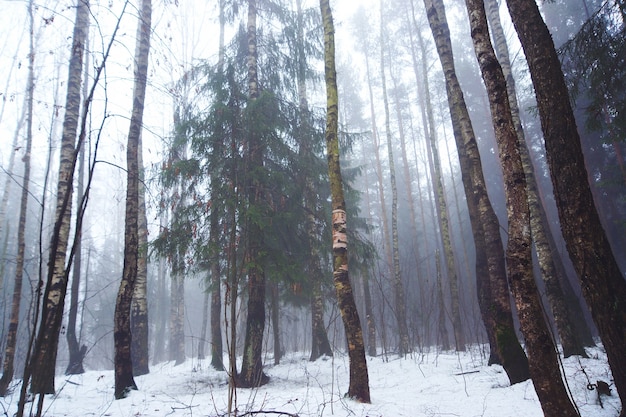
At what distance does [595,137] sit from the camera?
15742 mm

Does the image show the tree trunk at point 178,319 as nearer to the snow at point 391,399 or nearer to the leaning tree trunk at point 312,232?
the leaning tree trunk at point 312,232

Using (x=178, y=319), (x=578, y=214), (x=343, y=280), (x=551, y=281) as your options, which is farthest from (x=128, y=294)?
(x=178, y=319)

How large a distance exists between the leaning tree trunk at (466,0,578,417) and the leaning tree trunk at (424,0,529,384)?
2.30 metres

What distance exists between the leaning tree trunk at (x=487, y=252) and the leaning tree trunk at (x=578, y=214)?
2068 millimetres

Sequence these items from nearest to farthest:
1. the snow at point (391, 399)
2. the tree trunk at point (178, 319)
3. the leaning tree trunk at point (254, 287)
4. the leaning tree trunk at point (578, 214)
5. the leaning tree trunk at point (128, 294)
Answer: the leaning tree trunk at point (578, 214)
the snow at point (391, 399)
the leaning tree trunk at point (128, 294)
the leaning tree trunk at point (254, 287)
the tree trunk at point (178, 319)

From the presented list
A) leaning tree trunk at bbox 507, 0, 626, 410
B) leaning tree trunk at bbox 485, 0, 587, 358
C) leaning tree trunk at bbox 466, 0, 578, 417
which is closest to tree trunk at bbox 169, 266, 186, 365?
leaning tree trunk at bbox 485, 0, 587, 358

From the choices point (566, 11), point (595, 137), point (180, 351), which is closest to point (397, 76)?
point (566, 11)

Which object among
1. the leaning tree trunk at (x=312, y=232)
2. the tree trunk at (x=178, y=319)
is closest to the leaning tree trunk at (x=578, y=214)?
the leaning tree trunk at (x=312, y=232)

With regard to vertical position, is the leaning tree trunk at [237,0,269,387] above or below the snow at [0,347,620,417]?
above

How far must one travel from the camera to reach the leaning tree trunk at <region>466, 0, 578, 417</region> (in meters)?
2.68

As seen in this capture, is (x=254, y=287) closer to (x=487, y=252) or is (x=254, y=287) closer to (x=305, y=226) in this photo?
(x=305, y=226)

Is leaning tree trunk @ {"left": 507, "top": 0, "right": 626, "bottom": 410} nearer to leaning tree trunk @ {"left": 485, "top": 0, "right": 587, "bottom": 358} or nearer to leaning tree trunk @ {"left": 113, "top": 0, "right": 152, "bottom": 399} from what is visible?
leaning tree trunk @ {"left": 485, "top": 0, "right": 587, "bottom": 358}

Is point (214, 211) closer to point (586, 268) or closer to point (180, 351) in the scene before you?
point (586, 268)

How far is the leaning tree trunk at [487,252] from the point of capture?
502 cm
